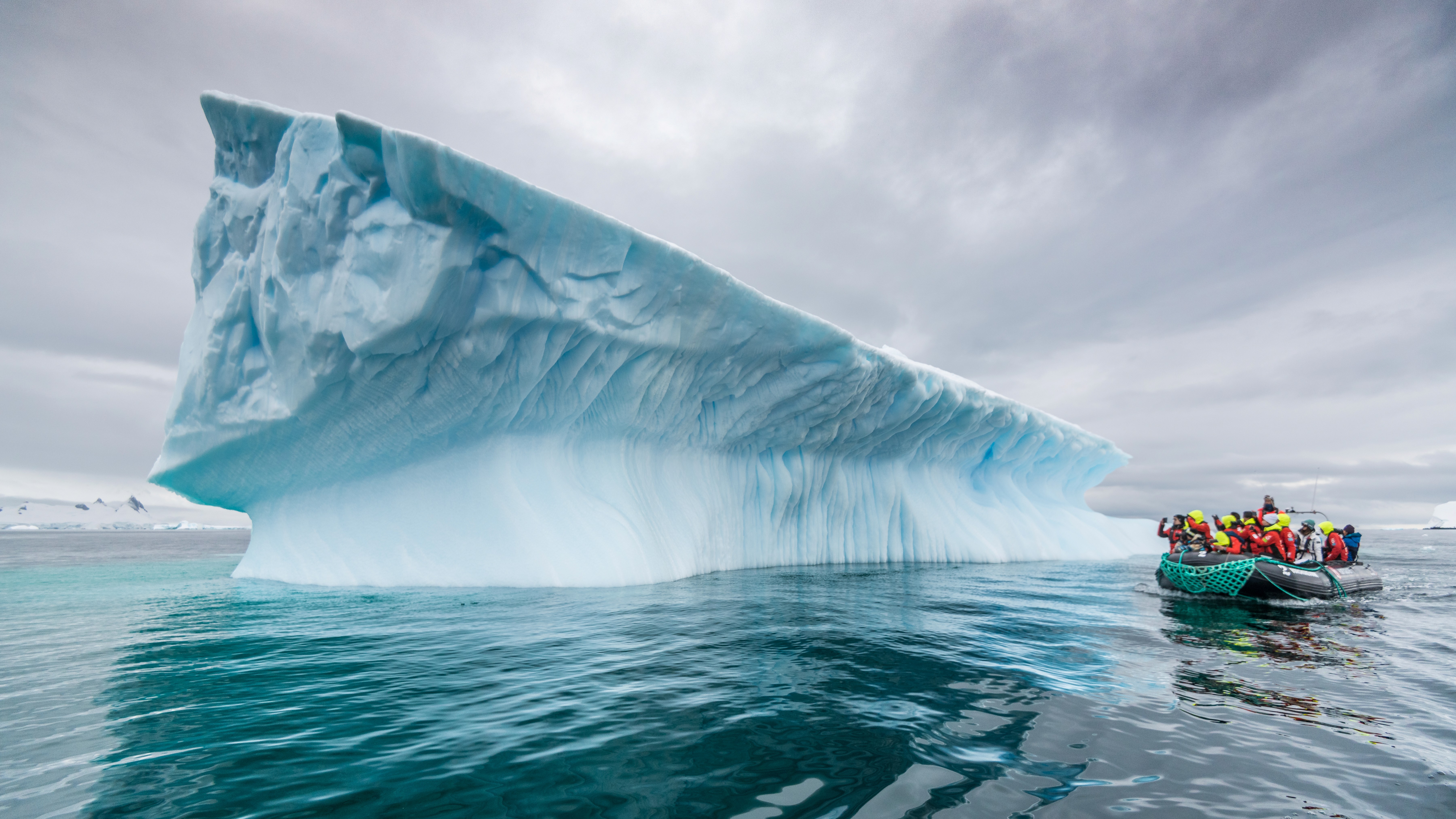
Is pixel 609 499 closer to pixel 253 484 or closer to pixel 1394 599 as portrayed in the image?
pixel 253 484

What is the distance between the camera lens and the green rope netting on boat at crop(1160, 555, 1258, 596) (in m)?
9.38

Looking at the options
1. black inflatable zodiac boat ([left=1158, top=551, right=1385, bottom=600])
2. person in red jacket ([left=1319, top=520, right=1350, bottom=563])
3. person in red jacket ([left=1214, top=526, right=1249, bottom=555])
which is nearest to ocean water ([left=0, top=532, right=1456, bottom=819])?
black inflatable zodiac boat ([left=1158, top=551, right=1385, bottom=600])

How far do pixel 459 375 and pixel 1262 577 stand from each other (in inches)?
501

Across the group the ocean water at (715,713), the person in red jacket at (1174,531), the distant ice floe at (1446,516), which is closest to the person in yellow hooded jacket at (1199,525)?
the person in red jacket at (1174,531)

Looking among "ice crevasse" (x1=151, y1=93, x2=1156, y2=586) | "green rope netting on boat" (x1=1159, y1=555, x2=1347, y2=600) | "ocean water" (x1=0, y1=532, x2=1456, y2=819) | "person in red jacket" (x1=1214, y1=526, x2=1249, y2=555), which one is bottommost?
"ocean water" (x1=0, y1=532, x2=1456, y2=819)

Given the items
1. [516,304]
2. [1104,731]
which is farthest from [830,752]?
[516,304]

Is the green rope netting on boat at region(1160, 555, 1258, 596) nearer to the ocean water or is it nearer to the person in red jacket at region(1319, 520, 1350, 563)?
the ocean water

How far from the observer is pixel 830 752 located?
305cm

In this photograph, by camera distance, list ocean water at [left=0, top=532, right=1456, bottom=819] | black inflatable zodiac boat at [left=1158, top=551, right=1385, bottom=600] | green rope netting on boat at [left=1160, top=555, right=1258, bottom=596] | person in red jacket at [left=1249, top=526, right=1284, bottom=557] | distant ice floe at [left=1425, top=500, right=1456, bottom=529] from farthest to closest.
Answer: distant ice floe at [left=1425, top=500, right=1456, bottom=529], person in red jacket at [left=1249, top=526, right=1284, bottom=557], green rope netting on boat at [left=1160, top=555, right=1258, bottom=596], black inflatable zodiac boat at [left=1158, top=551, right=1385, bottom=600], ocean water at [left=0, top=532, right=1456, bottom=819]

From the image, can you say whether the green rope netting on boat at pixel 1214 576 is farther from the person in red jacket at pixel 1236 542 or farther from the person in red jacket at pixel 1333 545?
the person in red jacket at pixel 1333 545

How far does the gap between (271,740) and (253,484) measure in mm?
11034

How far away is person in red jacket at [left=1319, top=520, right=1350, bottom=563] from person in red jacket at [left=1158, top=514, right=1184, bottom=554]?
2365 mm

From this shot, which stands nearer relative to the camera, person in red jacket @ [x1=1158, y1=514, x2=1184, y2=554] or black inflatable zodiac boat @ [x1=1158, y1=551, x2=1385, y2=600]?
black inflatable zodiac boat @ [x1=1158, y1=551, x2=1385, y2=600]

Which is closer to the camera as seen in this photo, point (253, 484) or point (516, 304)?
point (516, 304)
